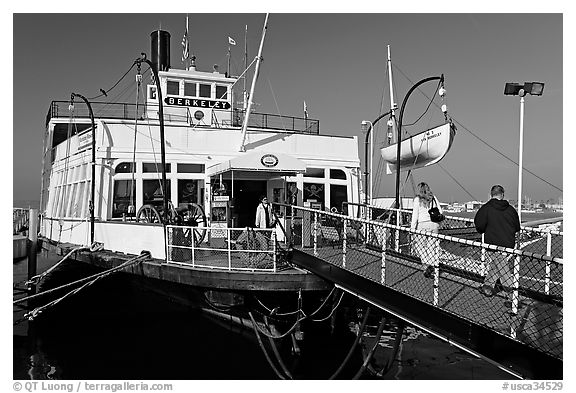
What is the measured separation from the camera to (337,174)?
47.2 feet

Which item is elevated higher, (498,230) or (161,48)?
(161,48)

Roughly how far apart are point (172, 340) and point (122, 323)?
→ 200 cm

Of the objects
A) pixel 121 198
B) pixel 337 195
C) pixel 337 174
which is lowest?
pixel 121 198

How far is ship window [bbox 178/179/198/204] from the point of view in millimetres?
12930

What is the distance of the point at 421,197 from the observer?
783 centimetres

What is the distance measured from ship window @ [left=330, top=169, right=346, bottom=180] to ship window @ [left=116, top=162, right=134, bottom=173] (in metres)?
5.66

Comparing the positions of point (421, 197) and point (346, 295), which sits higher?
point (421, 197)

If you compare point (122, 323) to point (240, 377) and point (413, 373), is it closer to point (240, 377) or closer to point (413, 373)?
point (240, 377)

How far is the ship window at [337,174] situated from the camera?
14.3m

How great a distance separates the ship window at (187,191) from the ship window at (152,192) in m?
0.40

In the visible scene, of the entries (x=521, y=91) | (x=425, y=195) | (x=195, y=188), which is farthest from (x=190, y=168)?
(x=521, y=91)

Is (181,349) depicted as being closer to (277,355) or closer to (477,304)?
(277,355)

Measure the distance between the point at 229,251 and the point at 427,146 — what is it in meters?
6.27
